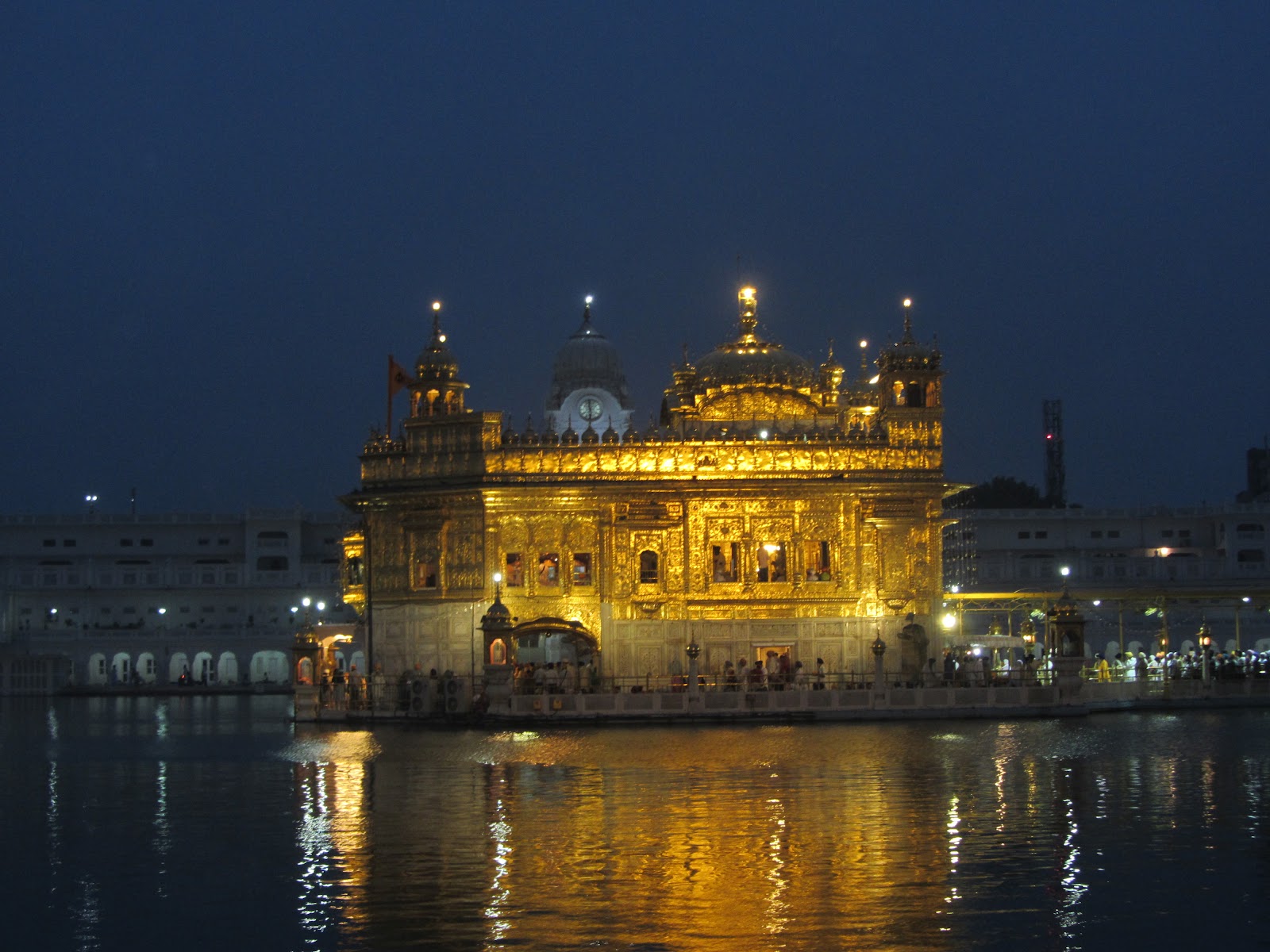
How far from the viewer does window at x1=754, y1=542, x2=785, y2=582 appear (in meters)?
48.0

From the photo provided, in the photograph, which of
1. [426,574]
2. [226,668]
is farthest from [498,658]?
[226,668]

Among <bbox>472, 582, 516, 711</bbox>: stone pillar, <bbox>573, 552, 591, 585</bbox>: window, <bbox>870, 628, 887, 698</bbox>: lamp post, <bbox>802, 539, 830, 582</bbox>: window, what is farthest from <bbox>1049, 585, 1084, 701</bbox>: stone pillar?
<bbox>472, 582, 516, 711</bbox>: stone pillar

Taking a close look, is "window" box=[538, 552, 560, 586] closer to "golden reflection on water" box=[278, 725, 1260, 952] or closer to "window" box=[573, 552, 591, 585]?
"window" box=[573, 552, 591, 585]

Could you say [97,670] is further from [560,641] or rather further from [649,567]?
[649,567]

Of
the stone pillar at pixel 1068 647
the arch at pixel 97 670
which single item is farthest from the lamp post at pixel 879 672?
the arch at pixel 97 670

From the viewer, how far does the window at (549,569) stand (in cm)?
4762

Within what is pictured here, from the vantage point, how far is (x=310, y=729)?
42.6 m

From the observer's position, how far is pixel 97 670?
83.1m

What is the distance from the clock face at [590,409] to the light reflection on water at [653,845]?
32.6 m

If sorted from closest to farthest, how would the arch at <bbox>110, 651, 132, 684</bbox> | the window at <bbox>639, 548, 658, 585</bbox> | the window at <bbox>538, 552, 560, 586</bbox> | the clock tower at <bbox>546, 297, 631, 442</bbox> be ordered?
the window at <bbox>538, 552, 560, 586</bbox>
the window at <bbox>639, 548, 658, 585</bbox>
the clock tower at <bbox>546, 297, 631, 442</bbox>
the arch at <bbox>110, 651, 132, 684</bbox>

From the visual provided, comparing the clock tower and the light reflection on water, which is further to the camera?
the clock tower

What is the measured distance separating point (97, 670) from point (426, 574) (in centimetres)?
4049

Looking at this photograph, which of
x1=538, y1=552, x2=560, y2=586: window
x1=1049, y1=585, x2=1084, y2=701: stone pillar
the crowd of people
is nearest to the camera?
x1=1049, y1=585, x2=1084, y2=701: stone pillar

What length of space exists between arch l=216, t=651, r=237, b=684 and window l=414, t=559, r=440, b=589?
124 ft
